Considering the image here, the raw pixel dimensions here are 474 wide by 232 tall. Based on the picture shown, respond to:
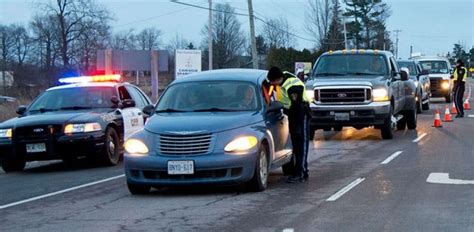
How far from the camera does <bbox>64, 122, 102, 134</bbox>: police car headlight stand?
527 inches

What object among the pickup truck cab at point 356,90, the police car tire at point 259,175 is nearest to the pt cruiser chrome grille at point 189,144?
the police car tire at point 259,175

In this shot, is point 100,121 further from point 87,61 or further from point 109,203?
point 87,61

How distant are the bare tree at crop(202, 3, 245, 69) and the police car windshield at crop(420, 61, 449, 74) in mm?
31666

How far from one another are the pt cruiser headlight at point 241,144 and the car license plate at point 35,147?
5.13 metres

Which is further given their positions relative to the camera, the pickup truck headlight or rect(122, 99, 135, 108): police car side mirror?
the pickup truck headlight

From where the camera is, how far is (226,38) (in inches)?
2943

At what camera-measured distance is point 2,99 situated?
45000 millimetres

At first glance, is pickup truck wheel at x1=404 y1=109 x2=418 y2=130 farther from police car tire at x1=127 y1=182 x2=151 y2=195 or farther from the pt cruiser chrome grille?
the pt cruiser chrome grille

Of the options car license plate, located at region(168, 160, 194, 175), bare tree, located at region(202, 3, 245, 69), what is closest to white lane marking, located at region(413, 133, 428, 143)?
car license plate, located at region(168, 160, 194, 175)

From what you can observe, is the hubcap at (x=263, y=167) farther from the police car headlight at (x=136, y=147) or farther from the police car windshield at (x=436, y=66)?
the police car windshield at (x=436, y=66)

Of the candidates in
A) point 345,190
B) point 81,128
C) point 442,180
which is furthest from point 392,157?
point 81,128

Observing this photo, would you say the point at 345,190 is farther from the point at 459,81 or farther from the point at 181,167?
the point at 459,81

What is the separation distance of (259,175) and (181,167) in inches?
44.2

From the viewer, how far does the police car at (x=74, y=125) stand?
13.3 metres
